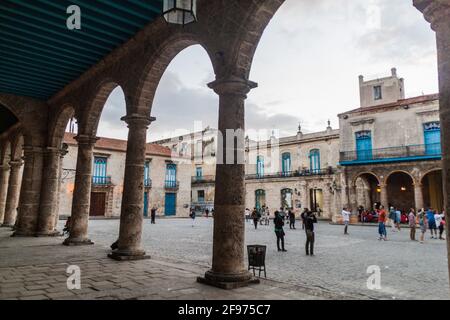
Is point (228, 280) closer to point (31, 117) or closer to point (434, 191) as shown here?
point (31, 117)

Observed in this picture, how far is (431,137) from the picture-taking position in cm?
2042

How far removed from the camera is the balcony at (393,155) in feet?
65.5

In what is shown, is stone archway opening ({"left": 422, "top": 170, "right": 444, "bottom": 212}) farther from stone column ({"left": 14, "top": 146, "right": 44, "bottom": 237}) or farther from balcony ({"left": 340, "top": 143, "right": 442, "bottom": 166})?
stone column ({"left": 14, "top": 146, "right": 44, "bottom": 237})

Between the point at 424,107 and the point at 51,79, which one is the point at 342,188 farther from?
the point at 51,79

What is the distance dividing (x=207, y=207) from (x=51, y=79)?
27.2 meters

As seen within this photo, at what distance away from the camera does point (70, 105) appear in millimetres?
9656

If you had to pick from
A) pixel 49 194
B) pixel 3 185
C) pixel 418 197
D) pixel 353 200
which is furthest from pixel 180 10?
pixel 353 200

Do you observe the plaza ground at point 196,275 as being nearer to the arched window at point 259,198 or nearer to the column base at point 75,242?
the column base at point 75,242

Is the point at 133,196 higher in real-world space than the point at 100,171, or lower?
lower

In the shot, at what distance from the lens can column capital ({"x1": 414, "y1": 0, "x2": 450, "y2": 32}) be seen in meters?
2.61

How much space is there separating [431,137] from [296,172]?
10.7m

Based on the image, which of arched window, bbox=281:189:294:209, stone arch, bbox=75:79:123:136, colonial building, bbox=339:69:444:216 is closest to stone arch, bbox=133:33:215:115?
stone arch, bbox=75:79:123:136

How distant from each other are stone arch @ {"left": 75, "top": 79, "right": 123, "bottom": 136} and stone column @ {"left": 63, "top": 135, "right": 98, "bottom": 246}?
0.23 metres
